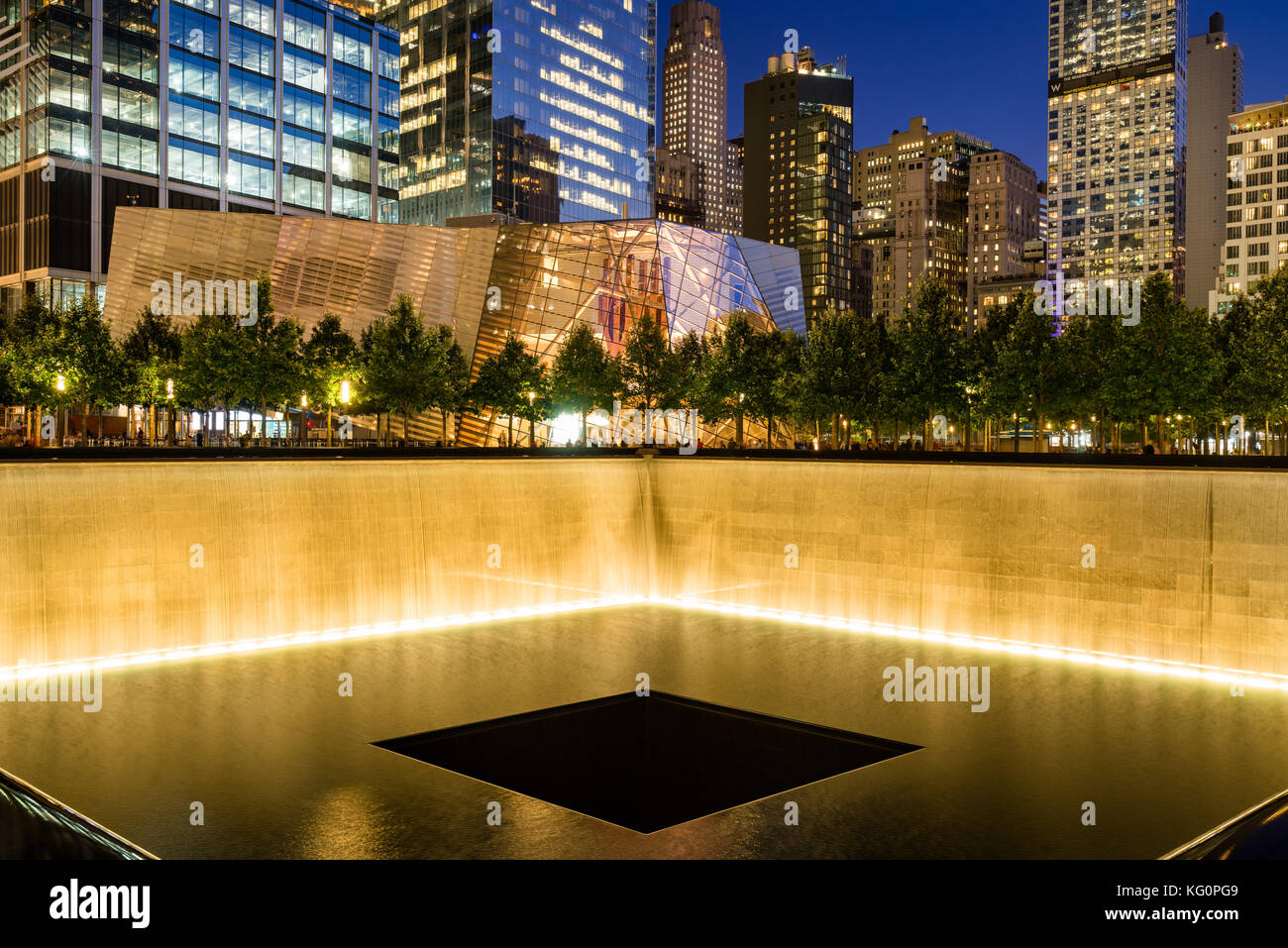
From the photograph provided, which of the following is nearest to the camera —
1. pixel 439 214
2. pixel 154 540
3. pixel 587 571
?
pixel 154 540

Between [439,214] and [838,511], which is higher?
[439,214]

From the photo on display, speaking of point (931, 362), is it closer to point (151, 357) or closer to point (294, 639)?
point (294, 639)

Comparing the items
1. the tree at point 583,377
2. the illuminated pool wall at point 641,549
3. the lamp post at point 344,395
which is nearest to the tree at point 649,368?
the tree at point 583,377

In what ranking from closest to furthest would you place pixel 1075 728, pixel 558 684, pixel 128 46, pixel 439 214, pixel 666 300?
pixel 1075 728 → pixel 558 684 → pixel 666 300 → pixel 128 46 → pixel 439 214

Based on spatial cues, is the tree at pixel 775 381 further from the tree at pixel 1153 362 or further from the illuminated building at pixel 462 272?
the tree at pixel 1153 362

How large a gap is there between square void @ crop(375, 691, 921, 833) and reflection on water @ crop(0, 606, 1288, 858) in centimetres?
58

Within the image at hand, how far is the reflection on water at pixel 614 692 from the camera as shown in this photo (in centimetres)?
1130

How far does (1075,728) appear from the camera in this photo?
1620 centimetres

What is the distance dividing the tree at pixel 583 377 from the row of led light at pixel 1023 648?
36.9m

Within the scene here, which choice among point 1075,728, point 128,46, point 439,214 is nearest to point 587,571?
→ point 1075,728

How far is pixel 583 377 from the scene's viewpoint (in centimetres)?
6519

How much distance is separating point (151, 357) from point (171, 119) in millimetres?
45768

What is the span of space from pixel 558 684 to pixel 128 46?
93.9 metres
